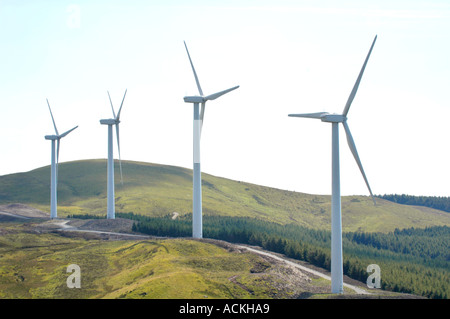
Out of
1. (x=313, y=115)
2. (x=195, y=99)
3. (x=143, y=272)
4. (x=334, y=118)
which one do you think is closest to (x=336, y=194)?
(x=334, y=118)

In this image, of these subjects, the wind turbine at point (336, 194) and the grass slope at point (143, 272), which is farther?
the wind turbine at point (336, 194)

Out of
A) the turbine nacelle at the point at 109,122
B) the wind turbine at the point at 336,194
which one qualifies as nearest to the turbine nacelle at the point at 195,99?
the wind turbine at the point at 336,194

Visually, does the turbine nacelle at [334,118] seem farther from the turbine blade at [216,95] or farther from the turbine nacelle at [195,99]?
the turbine nacelle at [195,99]

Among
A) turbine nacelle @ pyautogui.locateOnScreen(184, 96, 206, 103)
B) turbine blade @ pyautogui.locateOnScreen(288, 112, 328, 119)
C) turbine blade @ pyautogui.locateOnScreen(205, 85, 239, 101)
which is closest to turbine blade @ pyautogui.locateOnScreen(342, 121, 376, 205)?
turbine blade @ pyautogui.locateOnScreen(288, 112, 328, 119)

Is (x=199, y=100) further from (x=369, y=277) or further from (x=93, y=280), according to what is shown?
(x=369, y=277)

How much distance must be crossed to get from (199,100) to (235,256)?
98.5ft

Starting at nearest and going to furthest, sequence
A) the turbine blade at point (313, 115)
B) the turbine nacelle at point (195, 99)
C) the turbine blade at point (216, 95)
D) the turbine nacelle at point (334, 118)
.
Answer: the turbine nacelle at point (334, 118), the turbine blade at point (313, 115), the turbine blade at point (216, 95), the turbine nacelle at point (195, 99)

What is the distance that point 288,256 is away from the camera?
105812mm

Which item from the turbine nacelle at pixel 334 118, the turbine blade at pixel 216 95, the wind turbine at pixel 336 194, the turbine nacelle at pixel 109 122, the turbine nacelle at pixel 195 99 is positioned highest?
the turbine blade at pixel 216 95

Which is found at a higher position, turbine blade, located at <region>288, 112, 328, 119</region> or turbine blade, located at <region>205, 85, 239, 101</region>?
turbine blade, located at <region>205, 85, 239, 101</region>

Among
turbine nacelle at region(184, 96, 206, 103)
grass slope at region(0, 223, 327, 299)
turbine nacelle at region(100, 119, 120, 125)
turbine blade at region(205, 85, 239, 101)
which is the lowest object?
grass slope at region(0, 223, 327, 299)

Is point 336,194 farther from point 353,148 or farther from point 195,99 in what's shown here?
point 195,99

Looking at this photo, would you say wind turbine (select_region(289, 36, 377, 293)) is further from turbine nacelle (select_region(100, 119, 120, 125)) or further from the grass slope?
turbine nacelle (select_region(100, 119, 120, 125))
